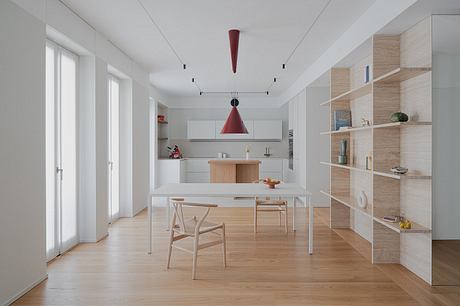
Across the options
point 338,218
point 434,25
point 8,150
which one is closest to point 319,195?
point 338,218

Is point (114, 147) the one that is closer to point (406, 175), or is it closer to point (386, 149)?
point (386, 149)

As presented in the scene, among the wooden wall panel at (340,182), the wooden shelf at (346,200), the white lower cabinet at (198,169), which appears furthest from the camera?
the white lower cabinet at (198,169)

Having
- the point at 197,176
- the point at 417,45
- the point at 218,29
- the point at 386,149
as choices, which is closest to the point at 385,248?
the point at 386,149

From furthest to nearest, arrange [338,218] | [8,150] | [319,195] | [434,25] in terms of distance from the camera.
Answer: [319,195]
[338,218]
[434,25]
[8,150]

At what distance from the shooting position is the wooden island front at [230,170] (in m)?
9.03

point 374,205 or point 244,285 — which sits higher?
point 374,205

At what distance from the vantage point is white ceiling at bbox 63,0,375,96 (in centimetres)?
402

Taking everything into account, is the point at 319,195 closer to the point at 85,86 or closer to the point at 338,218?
the point at 338,218

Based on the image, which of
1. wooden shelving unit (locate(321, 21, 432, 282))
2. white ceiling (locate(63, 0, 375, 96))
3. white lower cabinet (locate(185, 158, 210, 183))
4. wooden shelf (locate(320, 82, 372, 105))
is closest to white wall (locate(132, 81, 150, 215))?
white ceiling (locate(63, 0, 375, 96))

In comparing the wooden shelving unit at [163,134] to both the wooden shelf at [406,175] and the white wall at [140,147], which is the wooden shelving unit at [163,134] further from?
the wooden shelf at [406,175]

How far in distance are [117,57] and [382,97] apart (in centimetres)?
393

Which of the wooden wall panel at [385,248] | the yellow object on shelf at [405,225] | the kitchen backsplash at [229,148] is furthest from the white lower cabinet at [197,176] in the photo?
the yellow object on shelf at [405,225]

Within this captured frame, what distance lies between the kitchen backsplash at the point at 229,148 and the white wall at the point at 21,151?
7.73 metres

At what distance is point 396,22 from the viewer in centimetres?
359
